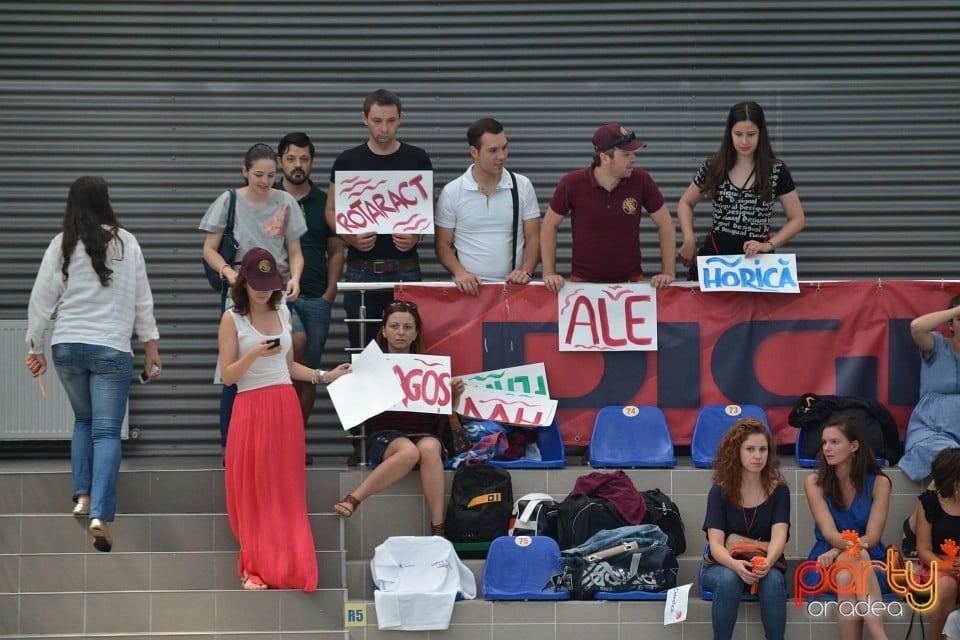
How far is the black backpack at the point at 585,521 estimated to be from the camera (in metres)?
8.34

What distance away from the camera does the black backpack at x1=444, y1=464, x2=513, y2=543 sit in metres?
8.55

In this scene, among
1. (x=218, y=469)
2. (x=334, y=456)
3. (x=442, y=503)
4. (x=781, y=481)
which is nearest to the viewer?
(x=781, y=481)

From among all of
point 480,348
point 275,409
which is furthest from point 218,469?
point 480,348

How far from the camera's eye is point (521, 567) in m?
8.12

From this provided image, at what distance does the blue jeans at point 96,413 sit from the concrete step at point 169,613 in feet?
1.70

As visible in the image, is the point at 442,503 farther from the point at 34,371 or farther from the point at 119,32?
the point at 119,32

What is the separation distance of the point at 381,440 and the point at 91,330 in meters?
1.87

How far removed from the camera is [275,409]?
8211 millimetres

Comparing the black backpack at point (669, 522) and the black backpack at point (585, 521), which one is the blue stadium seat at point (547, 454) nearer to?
the black backpack at point (585, 521)

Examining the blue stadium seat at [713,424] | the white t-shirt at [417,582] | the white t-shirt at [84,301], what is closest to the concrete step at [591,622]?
the white t-shirt at [417,582]

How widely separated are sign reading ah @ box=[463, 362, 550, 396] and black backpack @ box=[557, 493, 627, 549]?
1288mm

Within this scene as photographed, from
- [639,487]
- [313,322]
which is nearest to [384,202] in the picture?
[313,322]

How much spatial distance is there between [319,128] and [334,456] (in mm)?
2570

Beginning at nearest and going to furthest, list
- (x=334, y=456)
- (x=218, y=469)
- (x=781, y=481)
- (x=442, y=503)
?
1. (x=781, y=481)
2. (x=442, y=503)
3. (x=218, y=469)
4. (x=334, y=456)
